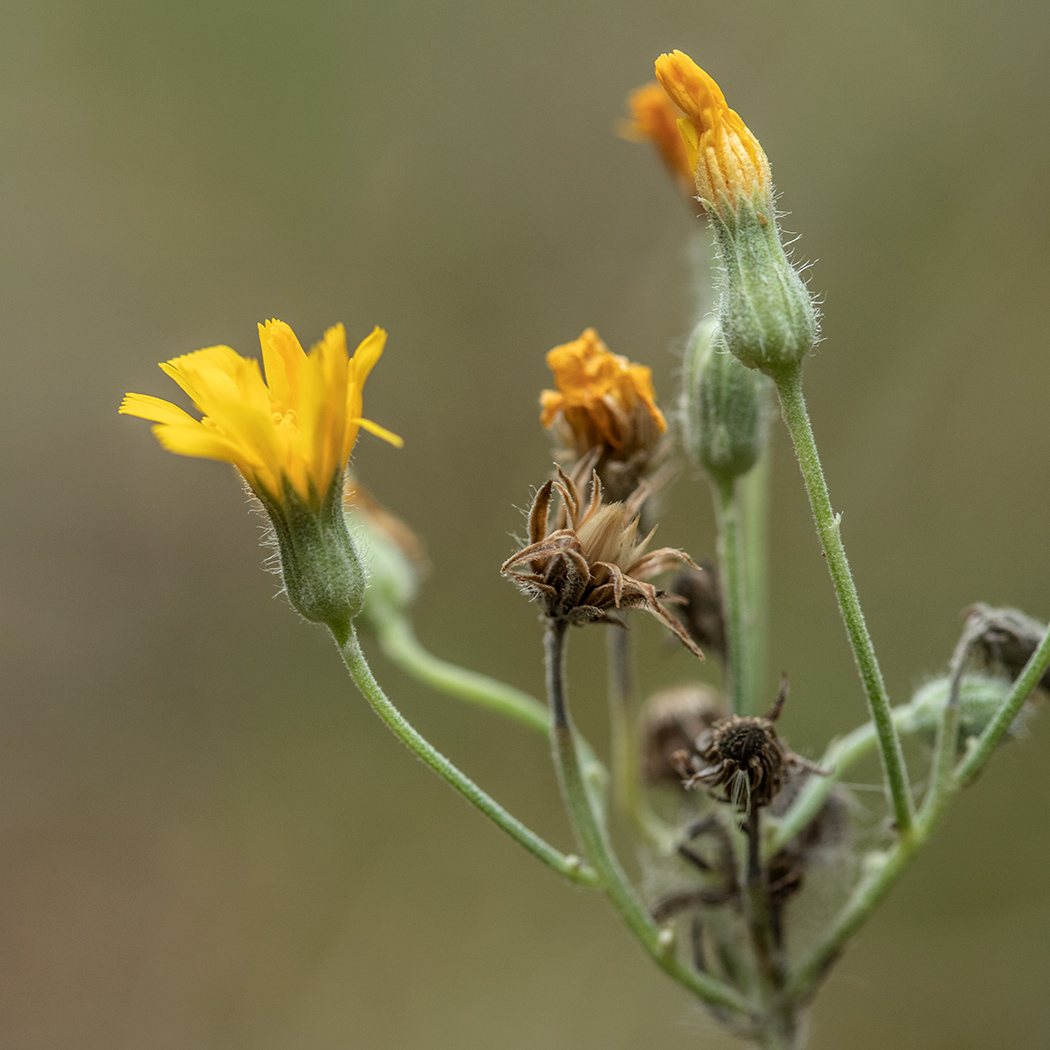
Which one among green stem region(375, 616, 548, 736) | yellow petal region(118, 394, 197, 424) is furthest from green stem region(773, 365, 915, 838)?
yellow petal region(118, 394, 197, 424)

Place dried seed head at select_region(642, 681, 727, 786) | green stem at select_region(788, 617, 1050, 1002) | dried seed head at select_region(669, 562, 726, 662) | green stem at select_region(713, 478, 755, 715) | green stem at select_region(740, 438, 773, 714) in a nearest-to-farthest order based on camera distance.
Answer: green stem at select_region(788, 617, 1050, 1002) < green stem at select_region(713, 478, 755, 715) < green stem at select_region(740, 438, 773, 714) < dried seed head at select_region(669, 562, 726, 662) < dried seed head at select_region(642, 681, 727, 786)

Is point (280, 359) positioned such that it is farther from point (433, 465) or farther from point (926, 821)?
point (433, 465)

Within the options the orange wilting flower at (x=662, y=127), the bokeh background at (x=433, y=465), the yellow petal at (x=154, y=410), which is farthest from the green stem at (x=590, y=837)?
the bokeh background at (x=433, y=465)

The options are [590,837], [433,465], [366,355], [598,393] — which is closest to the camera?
[366,355]

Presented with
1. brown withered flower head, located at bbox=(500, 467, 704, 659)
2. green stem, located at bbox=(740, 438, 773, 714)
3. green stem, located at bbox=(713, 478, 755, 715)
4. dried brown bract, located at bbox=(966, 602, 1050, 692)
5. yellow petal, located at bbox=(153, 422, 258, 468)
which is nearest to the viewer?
yellow petal, located at bbox=(153, 422, 258, 468)

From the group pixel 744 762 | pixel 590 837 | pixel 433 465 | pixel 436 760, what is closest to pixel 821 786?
pixel 744 762

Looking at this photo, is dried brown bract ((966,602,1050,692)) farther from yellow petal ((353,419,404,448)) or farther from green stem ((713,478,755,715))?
yellow petal ((353,419,404,448))

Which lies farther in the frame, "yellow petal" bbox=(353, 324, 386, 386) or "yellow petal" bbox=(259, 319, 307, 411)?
"yellow petal" bbox=(259, 319, 307, 411)
